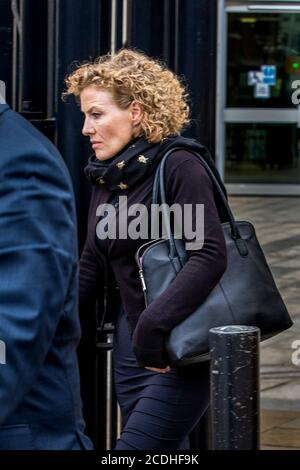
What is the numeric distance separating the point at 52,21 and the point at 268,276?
1080 millimetres

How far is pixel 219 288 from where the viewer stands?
305 cm

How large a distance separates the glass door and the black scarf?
39.5 feet

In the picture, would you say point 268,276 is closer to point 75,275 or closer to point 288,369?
point 75,275

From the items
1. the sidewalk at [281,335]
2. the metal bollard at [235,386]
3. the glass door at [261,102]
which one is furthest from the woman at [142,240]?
the glass door at [261,102]

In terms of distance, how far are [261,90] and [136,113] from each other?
1265cm

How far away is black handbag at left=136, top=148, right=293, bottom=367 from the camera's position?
2.99 m

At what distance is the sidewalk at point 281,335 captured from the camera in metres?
5.35

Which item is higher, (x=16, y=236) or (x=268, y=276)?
(x=16, y=236)

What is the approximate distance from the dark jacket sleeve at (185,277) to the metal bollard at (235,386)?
40cm

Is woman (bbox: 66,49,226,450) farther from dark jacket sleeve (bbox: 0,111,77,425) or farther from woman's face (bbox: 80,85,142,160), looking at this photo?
dark jacket sleeve (bbox: 0,111,77,425)

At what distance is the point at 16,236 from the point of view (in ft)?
5.79

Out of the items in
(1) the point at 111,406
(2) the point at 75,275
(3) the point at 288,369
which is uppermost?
(2) the point at 75,275

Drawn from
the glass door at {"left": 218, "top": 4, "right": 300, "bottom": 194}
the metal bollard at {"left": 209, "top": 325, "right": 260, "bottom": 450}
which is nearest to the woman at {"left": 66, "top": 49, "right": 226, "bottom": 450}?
the metal bollard at {"left": 209, "top": 325, "right": 260, "bottom": 450}
